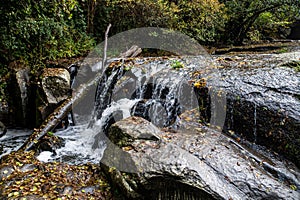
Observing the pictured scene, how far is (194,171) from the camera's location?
276 centimetres

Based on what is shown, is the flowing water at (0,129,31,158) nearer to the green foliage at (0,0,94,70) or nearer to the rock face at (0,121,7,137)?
the rock face at (0,121,7,137)

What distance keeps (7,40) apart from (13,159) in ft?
11.5

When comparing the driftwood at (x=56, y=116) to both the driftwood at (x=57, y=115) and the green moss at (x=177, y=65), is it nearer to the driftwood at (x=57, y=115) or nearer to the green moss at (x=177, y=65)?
the driftwood at (x=57, y=115)

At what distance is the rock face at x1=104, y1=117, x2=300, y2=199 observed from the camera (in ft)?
8.87

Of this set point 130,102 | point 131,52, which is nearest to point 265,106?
point 130,102

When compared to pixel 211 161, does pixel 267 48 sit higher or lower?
higher

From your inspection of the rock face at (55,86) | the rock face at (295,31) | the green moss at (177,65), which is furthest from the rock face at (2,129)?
the rock face at (295,31)

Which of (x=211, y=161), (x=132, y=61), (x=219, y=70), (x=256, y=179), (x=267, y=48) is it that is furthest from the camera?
(x=267, y=48)

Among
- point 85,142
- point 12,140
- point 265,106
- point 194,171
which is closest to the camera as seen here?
point 194,171

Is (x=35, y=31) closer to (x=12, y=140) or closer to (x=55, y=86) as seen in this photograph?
(x=55, y=86)

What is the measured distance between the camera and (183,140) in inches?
139

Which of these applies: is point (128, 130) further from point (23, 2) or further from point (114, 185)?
point (23, 2)

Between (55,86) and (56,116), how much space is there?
1.23 m

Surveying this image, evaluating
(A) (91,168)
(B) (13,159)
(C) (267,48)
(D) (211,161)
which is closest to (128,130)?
(A) (91,168)
